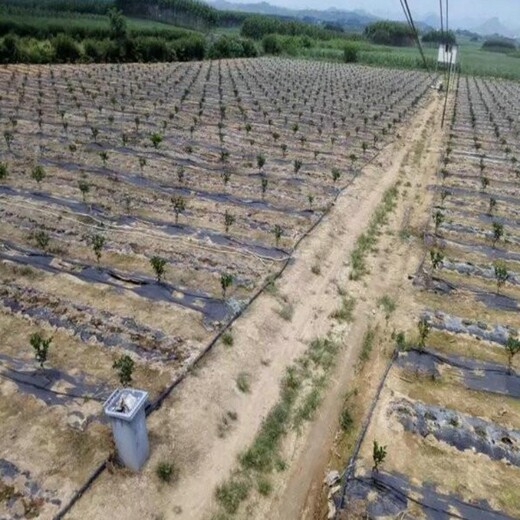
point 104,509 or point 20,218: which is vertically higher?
point 20,218

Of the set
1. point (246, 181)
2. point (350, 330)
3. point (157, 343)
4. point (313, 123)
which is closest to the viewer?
point (157, 343)

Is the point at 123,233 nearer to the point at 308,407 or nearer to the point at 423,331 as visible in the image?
the point at 308,407

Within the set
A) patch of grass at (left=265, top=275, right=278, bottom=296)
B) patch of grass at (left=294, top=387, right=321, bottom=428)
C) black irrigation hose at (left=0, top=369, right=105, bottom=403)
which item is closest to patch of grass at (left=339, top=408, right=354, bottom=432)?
patch of grass at (left=294, top=387, right=321, bottom=428)

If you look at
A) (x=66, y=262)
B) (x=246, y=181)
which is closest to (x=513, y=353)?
(x=66, y=262)

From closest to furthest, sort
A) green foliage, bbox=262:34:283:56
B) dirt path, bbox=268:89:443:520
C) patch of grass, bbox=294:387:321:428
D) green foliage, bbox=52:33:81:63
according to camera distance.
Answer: dirt path, bbox=268:89:443:520 < patch of grass, bbox=294:387:321:428 < green foliage, bbox=52:33:81:63 < green foliage, bbox=262:34:283:56

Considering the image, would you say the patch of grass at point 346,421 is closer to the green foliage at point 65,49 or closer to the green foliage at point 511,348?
the green foliage at point 511,348

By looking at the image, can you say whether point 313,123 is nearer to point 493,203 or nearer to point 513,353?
point 493,203

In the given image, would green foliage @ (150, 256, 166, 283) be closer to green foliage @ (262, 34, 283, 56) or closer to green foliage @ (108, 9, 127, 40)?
green foliage @ (108, 9, 127, 40)
